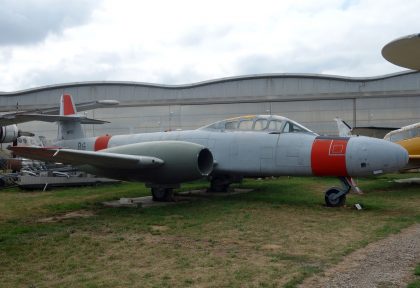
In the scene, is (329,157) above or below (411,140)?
below

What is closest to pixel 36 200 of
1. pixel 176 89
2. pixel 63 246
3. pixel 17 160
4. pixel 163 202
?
pixel 163 202

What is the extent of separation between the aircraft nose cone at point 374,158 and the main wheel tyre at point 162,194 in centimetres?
424

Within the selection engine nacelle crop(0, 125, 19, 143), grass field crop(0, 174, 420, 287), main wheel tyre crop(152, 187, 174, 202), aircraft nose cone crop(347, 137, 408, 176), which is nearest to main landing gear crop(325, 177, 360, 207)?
grass field crop(0, 174, 420, 287)

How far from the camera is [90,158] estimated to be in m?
9.29

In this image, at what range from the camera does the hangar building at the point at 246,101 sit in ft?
89.4

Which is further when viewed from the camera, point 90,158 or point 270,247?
point 90,158

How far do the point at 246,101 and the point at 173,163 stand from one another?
1918 cm

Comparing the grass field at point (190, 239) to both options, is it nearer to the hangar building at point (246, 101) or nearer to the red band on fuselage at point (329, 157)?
the red band on fuselage at point (329, 157)

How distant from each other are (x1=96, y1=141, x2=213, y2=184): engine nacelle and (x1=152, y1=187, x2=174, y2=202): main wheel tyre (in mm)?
521

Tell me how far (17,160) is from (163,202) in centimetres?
1256

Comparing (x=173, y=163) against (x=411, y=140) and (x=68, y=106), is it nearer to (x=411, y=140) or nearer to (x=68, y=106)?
(x=68, y=106)

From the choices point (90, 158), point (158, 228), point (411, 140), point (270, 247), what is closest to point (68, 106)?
point (90, 158)

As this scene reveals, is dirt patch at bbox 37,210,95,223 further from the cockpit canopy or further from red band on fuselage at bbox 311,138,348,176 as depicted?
red band on fuselage at bbox 311,138,348,176

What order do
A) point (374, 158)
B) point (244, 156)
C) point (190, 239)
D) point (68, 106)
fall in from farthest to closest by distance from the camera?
point (68, 106)
point (244, 156)
point (374, 158)
point (190, 239)
